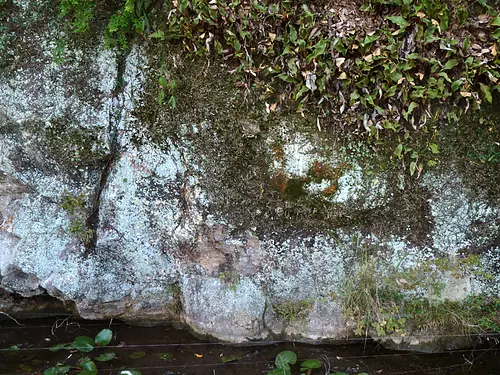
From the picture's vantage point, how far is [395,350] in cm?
369

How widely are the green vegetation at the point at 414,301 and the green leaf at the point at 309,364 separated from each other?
0.44m

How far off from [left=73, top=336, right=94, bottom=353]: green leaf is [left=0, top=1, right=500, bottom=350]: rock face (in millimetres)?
274

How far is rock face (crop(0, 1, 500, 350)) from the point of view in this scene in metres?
3.50

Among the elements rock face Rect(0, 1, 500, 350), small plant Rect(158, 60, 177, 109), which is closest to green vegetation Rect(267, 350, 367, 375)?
rock face Rect(0, 1, 500, 350)

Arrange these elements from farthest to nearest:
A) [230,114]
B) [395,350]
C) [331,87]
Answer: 1. [395,350]
2. [230,114]
3. [331,87]

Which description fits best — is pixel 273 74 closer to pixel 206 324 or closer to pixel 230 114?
pixel 230 114

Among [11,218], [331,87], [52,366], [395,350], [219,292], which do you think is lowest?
[52,366]

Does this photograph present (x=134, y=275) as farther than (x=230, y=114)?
Yes

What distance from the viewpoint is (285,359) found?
3.41m

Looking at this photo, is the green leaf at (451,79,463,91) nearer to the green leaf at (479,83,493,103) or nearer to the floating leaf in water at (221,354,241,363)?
the green leaf at (479,83,493,103)

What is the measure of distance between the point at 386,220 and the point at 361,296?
61 cm

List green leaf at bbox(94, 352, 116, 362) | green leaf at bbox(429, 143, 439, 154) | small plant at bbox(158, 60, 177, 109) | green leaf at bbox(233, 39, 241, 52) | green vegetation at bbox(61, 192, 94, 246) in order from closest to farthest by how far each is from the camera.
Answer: green leaf at bbox(233, 39, 241, 52) < green leaf at bbox(429, 143, 439, 154) < small plant at bbox(158, 60, 177, 109) < green leaf at bbox(94, 352, 116, 362) < green vegetation at bbox(61, 192, 94, 246)

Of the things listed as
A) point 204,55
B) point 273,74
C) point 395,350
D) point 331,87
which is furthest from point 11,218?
point 395,350

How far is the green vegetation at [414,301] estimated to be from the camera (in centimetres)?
361
